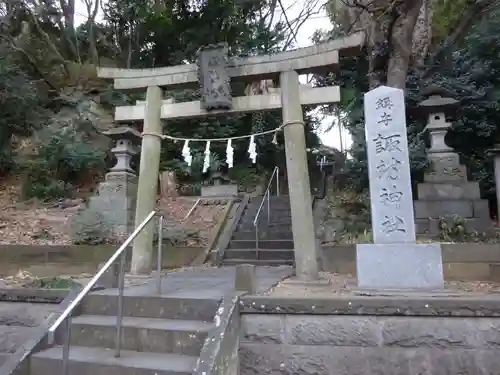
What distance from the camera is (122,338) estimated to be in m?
3.67

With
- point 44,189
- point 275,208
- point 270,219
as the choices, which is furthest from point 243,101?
point 44,189

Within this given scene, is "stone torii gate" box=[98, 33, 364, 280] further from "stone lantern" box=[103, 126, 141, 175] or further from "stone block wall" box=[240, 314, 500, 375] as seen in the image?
"stone lantern" box=[103, 126, 141, 175]

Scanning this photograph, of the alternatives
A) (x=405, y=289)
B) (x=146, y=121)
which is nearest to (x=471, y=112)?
(x=405, y=289)

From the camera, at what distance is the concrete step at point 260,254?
8.49m

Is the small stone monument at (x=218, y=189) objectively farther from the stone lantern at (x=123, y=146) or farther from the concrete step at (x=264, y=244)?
the concrete step at (x=264, y=244)

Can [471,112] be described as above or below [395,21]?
below

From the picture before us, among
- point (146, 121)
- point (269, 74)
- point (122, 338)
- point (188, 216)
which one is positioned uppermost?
point (269, 74)

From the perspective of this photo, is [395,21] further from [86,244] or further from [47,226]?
[47,226]

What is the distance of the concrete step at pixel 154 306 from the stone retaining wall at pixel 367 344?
40 cm

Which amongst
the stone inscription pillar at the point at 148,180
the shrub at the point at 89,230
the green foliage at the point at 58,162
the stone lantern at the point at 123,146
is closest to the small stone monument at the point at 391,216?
the stone inscription pillar at the point at 148,180

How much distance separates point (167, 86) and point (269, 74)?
1.75 metres

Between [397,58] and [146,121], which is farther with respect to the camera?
[397,58]

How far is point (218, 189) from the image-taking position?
1232cm

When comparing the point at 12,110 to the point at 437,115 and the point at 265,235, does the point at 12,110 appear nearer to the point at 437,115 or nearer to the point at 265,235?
the point at 265,235
